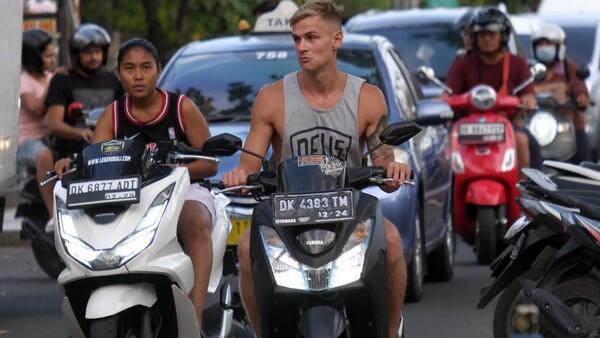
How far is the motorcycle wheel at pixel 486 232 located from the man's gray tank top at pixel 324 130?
5.92m

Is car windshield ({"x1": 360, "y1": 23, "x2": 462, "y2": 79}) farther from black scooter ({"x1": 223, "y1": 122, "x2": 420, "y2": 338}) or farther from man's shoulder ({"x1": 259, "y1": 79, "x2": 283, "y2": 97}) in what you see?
black scooter ({"x1": 223, "y1": 122, "x2": 420, "y2": 338})

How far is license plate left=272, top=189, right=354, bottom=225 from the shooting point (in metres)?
6.65

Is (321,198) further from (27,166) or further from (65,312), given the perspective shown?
(27,166)

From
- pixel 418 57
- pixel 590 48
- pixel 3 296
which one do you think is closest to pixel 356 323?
pixel 3 296

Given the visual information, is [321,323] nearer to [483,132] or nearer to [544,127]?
[483,132]

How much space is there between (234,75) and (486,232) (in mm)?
2573

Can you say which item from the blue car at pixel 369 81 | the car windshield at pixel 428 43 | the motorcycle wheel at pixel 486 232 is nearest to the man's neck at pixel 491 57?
the motorcycle wheel at pixel 486 232

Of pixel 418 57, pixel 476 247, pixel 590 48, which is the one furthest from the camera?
pixel 590 48

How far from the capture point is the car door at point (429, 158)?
39.3 ft

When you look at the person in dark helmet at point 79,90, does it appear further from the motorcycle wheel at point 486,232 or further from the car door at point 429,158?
the motorcycle wheel at point 486,232

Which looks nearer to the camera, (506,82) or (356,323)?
(356,323)

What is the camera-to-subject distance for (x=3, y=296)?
40.0 feet

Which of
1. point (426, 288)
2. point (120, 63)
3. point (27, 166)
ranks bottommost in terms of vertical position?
point (426, 288)

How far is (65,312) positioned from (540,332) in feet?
7.16
